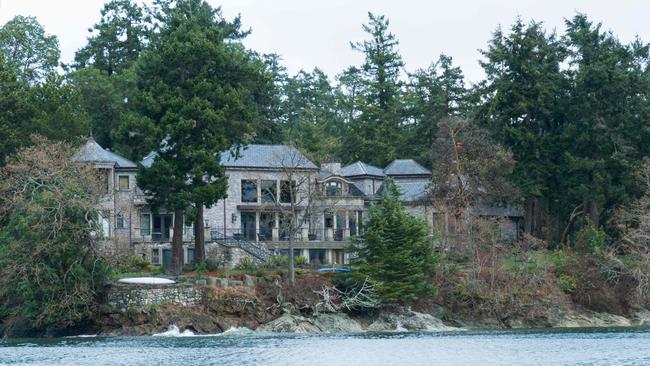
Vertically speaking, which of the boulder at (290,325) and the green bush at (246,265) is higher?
the green bush at (246,265)

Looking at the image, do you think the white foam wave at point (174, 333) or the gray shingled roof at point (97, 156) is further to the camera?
the gray shingled roof at point (97, 156)

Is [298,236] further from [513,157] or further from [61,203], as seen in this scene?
[61,203]

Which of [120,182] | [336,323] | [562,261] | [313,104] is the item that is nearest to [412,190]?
[562,261]

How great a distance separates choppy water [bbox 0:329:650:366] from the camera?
49250 millimetres

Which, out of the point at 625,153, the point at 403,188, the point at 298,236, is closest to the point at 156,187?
the point at 298,236

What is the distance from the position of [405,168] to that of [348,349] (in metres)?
40.4

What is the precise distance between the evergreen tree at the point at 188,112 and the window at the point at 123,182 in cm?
976

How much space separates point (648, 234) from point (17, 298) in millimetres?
35543

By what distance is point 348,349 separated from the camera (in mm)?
54719

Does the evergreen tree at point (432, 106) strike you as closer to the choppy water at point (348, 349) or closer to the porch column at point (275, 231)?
the porch column at point (275, 231)

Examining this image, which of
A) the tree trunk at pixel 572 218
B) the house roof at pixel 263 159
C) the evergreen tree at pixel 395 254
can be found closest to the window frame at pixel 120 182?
the house roof at pixel 263 159

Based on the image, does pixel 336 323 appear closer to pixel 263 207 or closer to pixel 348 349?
pixel 348 349

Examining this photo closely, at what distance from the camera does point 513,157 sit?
87688mm

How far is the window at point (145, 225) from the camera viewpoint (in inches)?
3332
